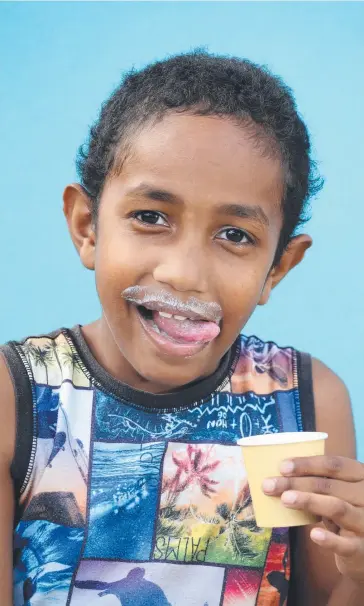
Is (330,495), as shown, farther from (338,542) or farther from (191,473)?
(191,473)

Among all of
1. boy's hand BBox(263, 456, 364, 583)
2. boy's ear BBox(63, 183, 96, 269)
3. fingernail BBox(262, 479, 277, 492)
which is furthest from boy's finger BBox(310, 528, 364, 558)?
boy's ear BBox(63, 183, 96, 269)

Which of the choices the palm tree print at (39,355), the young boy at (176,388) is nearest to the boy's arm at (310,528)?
the young boy at (176,388)

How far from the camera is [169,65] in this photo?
1501 mm

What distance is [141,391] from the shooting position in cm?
151

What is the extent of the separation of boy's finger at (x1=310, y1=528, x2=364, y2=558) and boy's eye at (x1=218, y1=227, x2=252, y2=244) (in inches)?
18.7

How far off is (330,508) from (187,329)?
1.17 feet

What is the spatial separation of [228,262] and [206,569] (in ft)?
1.84

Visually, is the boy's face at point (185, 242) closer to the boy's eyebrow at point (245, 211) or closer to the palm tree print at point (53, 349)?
the boy's eyebrow at point (245, 211)

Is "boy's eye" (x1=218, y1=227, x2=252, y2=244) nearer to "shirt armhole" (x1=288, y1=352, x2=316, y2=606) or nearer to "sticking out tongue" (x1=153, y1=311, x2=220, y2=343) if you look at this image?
"sticking out tongue" (x1=153, y1=311, x2=220, y2=343)

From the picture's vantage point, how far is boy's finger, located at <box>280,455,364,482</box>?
3.85 ft

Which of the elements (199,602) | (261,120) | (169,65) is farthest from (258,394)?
(169,65)

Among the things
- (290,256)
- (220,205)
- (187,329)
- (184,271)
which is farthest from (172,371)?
(290,256)

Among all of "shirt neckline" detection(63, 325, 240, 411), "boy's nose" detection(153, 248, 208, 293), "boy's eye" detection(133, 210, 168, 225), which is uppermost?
"boy's eye" detection(133, 210, 168, 225)

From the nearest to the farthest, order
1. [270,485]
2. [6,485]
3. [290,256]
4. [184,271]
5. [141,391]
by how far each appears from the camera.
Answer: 1. [270,485]
2. [184,271]
3. [6,485]
4. [141,391]
5. [290,256]
